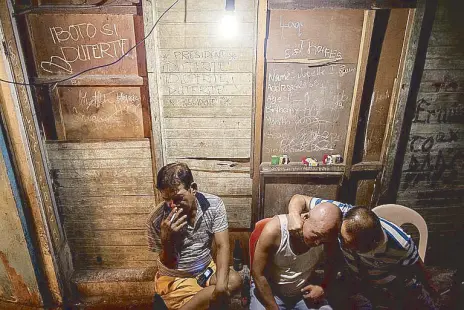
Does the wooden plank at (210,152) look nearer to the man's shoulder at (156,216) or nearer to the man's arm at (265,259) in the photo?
the man's shoulder at (156,216)

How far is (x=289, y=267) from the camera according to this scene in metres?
3.48

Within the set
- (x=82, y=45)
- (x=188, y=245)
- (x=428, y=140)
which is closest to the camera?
(x=188, y=245)

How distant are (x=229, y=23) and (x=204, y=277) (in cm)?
329

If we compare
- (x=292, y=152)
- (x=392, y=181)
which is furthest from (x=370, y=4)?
(x=392, y=181)

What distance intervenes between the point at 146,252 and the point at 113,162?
173cm

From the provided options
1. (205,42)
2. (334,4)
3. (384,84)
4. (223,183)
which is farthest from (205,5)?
(384,84)

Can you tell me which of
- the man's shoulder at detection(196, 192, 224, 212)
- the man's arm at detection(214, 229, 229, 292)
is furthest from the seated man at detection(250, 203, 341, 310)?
the man's shoulder at detection(196, 192, 224, 212)

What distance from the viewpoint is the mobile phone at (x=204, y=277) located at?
3888mm

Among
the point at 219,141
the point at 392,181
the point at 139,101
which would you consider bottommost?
the point at 392,181

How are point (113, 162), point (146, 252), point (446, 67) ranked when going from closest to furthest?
point (446, 67), point (113, 162), point (146, 252)

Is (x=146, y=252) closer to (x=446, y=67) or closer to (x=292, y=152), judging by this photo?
(x=292, y=152)

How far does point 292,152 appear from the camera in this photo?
183 inches

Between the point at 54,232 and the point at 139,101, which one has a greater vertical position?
the point at 139,101

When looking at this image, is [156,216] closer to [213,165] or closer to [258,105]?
[213,165]
